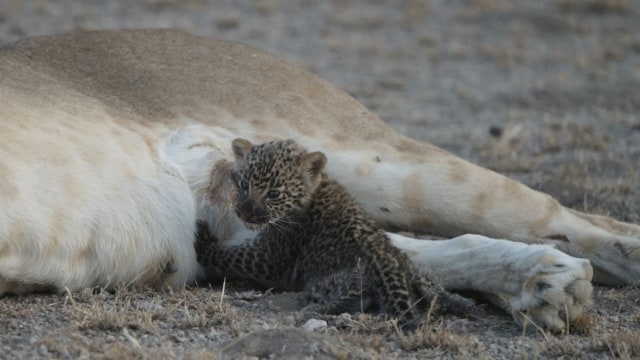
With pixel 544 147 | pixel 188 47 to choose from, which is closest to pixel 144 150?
pixel 188 47

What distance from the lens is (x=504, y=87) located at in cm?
1045

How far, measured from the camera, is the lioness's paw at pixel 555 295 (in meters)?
4.32

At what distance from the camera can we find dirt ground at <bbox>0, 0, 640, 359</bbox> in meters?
4.04

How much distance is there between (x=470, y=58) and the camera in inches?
445

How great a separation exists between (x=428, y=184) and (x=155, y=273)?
1.22 meters

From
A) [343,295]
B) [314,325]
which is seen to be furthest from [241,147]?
[314,325]

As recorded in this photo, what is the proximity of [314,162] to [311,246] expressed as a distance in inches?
13.8

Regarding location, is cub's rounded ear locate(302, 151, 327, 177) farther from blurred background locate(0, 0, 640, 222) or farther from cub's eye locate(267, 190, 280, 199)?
blurred background locate(0, 0, 640, 222)

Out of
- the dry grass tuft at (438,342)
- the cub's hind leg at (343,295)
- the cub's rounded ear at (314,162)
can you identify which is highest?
the cub's rounded ear at (314,162)

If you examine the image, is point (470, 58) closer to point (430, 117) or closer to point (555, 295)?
point (430, 117)

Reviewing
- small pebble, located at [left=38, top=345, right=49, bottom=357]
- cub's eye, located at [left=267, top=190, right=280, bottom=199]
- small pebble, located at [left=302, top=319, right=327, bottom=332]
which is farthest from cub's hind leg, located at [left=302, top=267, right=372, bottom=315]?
small pebble, located at [left=38, top=345, right=49, bottom=357]

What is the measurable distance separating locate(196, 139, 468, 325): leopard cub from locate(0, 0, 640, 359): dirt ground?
11 centimetres

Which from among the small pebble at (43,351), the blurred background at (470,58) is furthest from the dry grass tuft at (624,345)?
the blurred background at (470,58)

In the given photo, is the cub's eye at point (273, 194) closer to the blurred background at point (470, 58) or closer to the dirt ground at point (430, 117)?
the dirt ground at point (430, 117)
